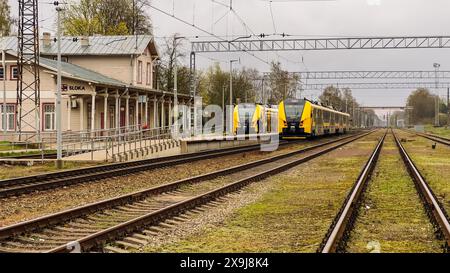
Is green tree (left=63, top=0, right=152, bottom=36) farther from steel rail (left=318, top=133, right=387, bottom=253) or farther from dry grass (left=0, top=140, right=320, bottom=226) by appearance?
steel rail (left=318, top=133, right=387, bottom=253)

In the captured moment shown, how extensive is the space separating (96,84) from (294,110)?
51.3 ft

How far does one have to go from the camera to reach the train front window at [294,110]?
44750 mm

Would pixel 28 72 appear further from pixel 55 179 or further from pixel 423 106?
pixel 423 106

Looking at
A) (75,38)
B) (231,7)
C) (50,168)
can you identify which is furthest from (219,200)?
(75,38)

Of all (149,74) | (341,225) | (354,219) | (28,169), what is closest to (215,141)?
(149,74)

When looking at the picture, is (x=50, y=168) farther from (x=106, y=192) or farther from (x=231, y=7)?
(x=231, y=7)

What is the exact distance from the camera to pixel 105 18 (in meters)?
66.6

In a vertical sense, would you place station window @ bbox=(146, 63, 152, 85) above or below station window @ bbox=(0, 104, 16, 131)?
above

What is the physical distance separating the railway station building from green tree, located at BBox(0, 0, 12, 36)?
24351mm

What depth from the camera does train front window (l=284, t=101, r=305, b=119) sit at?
4475 centimetres

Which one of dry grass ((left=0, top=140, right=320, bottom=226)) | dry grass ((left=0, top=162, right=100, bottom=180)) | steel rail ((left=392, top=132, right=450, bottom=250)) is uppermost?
steel rail ((left=392, top=132, right=450, bottom=250))

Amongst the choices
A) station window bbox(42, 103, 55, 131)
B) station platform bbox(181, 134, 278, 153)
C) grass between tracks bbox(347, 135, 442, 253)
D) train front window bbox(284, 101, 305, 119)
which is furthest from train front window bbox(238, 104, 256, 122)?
grass between tracks bbox(347, 135, 442, 253)

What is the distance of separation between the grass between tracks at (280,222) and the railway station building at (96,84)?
844 inches

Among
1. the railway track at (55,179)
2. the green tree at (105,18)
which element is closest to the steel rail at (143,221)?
the railway track at (55,179)
